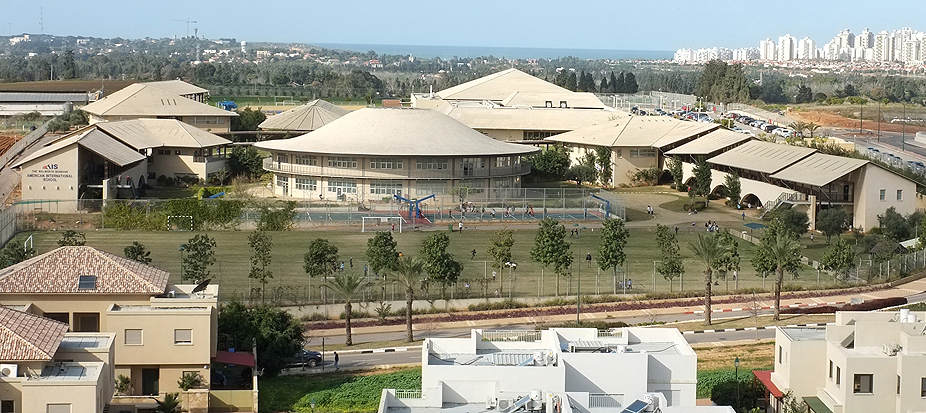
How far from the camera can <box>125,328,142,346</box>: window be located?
3731cm

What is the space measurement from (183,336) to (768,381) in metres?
16.4

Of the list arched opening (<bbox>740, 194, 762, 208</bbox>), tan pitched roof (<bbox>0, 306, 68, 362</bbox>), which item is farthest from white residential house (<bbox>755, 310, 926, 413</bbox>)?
arched opening (<bbox>740, 194, 762, 208</bbox>)

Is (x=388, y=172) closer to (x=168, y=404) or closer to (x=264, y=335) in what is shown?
(x=264, y=335)

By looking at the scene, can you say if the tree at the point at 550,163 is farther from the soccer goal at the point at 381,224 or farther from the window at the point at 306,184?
the soccer goal at the point at 381,224

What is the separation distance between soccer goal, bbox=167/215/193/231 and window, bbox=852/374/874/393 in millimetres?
40599

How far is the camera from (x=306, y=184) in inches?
3295

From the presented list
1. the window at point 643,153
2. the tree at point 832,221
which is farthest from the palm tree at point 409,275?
the window at point 643,153

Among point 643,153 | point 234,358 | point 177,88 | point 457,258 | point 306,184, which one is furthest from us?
point 177,88

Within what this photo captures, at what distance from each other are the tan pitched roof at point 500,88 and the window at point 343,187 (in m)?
51.1

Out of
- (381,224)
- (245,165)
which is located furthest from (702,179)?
(245,165)

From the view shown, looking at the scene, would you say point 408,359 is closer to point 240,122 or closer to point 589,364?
point 589,364

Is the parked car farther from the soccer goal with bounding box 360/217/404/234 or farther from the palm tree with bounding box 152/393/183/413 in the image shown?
the soccer goal with bounding box 360/217/404/234

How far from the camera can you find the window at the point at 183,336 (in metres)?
37.6

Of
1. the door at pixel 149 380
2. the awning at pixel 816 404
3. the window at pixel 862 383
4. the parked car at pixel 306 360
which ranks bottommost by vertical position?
the parked car at pixel 306 360
